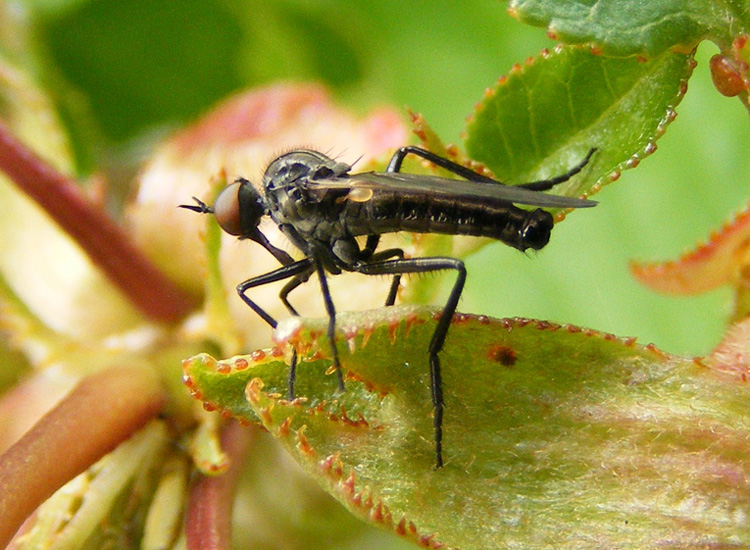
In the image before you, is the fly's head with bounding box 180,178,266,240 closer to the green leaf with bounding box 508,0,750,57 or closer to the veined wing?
the veined wing

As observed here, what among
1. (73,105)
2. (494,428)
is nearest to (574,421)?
(494,428)

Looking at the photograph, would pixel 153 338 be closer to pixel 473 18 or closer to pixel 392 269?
pixel 392 269

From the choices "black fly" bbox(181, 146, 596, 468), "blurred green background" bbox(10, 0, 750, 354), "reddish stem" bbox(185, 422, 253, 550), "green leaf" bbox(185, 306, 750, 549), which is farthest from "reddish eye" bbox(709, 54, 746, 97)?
"reddish stem" bbox(185, 422, 253, 550)

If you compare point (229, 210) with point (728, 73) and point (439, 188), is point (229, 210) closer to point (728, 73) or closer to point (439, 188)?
point (439, 188)

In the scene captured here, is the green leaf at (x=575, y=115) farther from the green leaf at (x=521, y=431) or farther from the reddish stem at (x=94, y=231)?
the reddish stem at (x=94, y=231)

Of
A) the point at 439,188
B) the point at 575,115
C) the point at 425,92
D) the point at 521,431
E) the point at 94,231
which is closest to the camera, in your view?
the point at 521,431

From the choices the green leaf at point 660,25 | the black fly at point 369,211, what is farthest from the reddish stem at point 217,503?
the green leaf at point 660,25

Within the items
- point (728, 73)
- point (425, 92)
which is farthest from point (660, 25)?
point (425, 92)
